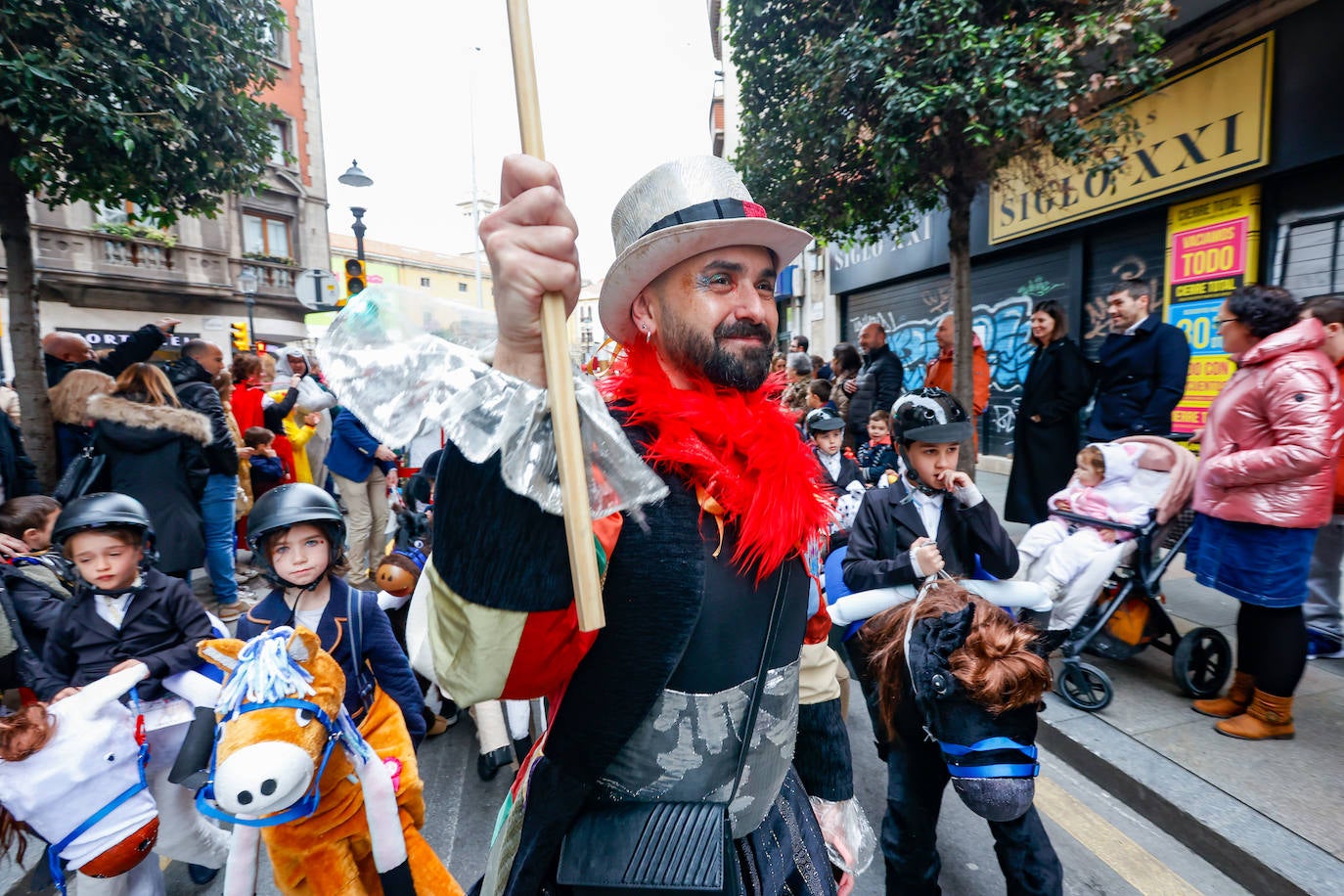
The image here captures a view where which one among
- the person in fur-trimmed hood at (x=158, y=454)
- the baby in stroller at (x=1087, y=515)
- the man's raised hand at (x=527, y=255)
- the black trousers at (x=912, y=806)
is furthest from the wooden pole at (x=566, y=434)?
the person in fur-trimmed hood at (x=158, y=454)

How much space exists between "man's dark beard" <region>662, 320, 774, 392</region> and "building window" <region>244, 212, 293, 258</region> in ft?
76.6

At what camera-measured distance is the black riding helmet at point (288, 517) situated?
2389 millimetres

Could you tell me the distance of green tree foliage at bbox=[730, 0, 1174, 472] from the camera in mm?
4867

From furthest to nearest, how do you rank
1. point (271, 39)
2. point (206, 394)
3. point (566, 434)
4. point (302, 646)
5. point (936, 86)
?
point (271, 39) < point (206, 394) < point (936, 86) < point (302, 646) < point (566, 434)

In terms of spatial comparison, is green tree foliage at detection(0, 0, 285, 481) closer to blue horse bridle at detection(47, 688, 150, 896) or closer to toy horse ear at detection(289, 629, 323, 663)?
blue horse bridle at detection(47, 688, 150, 896)

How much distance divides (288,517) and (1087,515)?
388cm

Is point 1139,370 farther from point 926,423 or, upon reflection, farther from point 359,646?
point 359,646

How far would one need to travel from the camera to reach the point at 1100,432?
5086mm

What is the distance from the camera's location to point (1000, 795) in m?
1.84

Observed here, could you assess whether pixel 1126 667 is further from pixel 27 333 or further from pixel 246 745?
pixel 27 333

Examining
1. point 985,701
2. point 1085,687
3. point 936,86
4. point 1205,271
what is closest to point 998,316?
point 1205,271

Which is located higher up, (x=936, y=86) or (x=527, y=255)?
(x=936, y=86)

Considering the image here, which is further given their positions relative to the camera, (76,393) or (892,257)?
(892,257)

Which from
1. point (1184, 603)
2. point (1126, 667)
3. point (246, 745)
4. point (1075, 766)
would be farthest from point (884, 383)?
point (246, 745)
